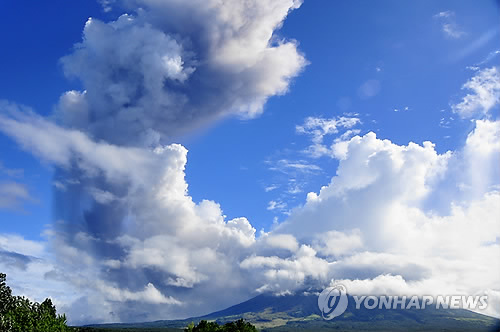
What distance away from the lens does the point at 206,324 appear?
98.6 m

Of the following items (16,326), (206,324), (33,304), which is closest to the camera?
(16,326)

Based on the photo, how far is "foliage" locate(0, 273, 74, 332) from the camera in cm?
8912

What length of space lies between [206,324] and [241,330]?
10.2 meters

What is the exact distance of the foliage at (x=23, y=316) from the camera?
292 ft

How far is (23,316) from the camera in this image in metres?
95.8

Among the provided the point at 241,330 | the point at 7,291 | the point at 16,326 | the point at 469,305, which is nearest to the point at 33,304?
the point at 7,291

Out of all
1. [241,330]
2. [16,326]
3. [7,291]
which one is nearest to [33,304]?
[7,291]

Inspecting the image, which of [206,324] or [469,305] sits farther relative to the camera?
[206,324]

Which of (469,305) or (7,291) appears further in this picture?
(7,291)

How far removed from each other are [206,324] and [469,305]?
61702 mm

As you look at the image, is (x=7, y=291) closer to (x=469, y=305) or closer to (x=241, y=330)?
(x=241, y=330)

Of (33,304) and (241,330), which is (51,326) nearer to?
(33,304)

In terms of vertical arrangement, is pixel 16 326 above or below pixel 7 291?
below

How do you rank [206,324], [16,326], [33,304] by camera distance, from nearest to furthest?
[16,326], [206,324], [33,304]
